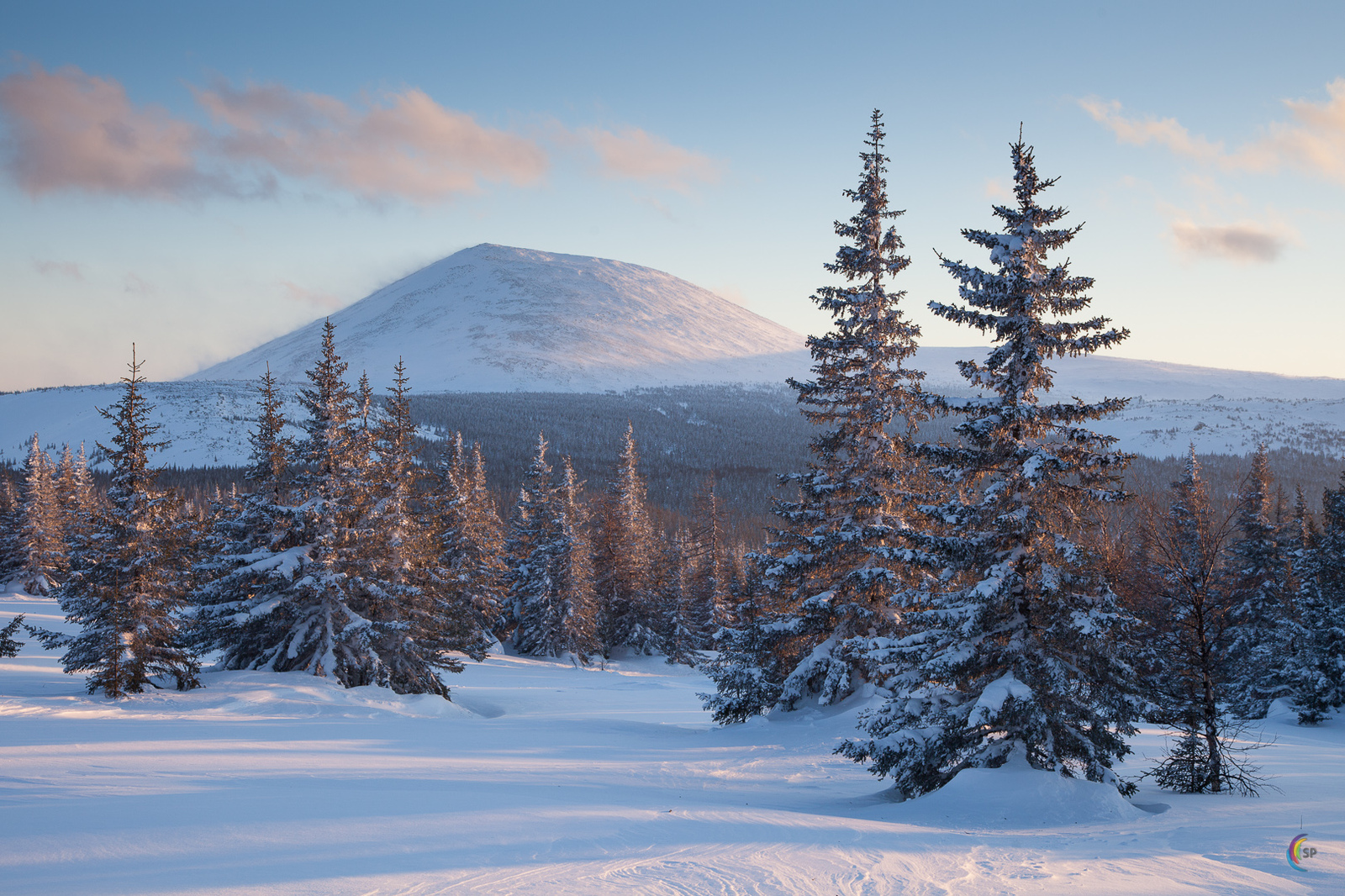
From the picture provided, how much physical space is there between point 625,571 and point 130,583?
35.0 metres

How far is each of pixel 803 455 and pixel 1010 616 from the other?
171351mm

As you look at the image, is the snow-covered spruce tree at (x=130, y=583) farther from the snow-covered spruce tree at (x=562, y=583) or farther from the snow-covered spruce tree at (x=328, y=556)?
the snow-covered spruce tree at (x=562, y=583)

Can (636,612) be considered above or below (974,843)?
below

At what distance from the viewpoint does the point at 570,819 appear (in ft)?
30.5

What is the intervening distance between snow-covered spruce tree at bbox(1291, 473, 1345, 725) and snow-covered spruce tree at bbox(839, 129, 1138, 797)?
21852mm

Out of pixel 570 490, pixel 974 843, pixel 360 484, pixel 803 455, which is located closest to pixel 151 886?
pixel 974 843

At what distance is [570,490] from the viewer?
1852 inches

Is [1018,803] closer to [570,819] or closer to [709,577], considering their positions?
[570,819]

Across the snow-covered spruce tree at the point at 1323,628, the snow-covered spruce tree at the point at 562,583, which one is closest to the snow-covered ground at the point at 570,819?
the snow-covered spruce tree at the point at 1323,628

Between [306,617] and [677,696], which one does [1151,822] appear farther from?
[677,696]

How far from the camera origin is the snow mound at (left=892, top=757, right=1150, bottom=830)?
34.4 ft

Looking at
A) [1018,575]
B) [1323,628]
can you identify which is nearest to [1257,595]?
[1323,628]

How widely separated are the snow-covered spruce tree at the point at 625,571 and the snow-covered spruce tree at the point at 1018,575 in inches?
1574

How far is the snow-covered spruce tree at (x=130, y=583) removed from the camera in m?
19.7
